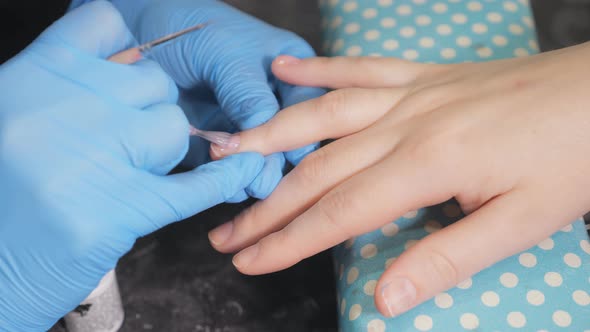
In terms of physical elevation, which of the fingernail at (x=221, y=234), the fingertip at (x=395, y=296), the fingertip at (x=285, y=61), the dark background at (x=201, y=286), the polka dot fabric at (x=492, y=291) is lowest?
the dark background at (x=201, y=286)

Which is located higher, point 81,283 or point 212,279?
point 81,283

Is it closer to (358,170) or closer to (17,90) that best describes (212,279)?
(358,170)

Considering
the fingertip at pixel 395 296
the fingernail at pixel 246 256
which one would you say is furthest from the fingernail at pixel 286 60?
Answer: the fingertip at pixel 395 296

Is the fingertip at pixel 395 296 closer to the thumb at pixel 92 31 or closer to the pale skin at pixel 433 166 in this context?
the pale skin at pixel 433 166

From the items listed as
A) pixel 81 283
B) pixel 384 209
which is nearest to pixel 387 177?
pixel 384 209

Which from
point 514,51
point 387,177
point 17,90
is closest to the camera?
point 17,90

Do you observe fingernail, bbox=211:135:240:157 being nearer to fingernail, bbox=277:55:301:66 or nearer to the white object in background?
fingernail, bbox=277:55:301:66
